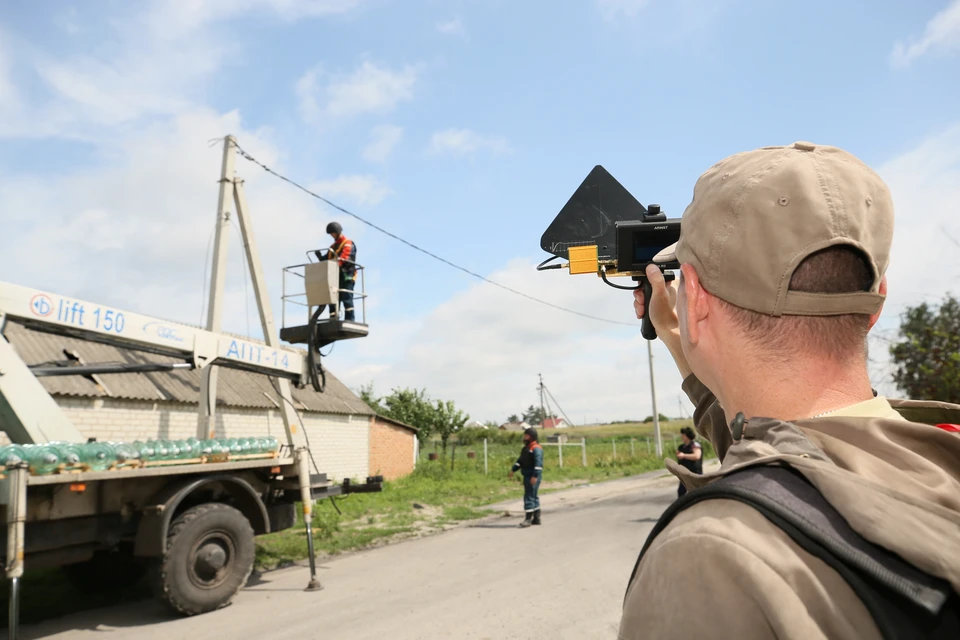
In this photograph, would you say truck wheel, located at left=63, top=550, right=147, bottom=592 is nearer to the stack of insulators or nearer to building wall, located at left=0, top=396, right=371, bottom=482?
the stack of insulators

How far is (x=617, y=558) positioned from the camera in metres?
8.32

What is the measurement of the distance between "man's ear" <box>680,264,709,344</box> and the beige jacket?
32 centimetres

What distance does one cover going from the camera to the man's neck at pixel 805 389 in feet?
3.56

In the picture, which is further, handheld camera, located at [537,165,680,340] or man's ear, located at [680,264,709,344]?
handheld camera, located at [537,165,680,340]

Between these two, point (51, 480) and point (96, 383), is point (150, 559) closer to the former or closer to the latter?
point (51, 480)

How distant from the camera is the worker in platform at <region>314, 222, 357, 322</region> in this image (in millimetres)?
9977

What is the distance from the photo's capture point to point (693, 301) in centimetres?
120

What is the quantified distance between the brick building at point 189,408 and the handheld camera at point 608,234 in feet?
21.8

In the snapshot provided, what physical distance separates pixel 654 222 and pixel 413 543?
9.47 meters

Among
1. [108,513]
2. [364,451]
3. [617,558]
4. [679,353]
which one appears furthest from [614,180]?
[364,451]

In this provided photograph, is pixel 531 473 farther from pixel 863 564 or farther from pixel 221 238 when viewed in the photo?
pixel 863 564

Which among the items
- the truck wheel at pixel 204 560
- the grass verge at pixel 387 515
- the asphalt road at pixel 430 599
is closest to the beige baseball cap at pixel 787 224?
the asphalt road at pixel 430 599

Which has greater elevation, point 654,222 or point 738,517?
point 654,222

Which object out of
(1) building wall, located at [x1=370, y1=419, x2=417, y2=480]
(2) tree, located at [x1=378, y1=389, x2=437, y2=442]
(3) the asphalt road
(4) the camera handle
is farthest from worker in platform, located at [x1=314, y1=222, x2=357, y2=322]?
(2) tree, located at [x1=378, y1=389, x2=437, y2=442]
